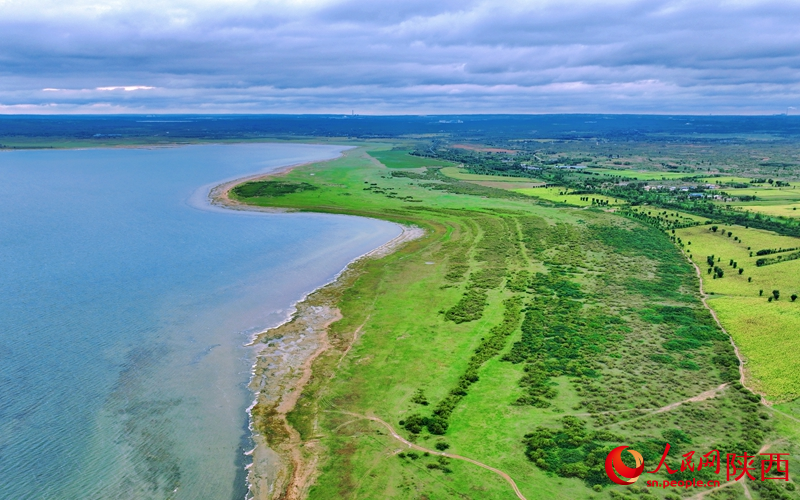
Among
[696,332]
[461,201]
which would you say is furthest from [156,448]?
[461,201]

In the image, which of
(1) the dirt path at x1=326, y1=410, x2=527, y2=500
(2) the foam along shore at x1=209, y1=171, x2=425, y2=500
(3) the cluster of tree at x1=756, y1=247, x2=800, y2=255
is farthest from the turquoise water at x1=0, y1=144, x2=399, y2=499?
(3) the cluster of tree at x1=756, y1=247, x2=800, y2=255

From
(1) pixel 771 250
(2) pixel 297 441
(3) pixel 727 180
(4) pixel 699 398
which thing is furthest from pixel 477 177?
(2) pixel 297 441

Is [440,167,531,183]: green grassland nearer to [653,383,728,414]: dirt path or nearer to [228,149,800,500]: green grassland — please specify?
[228,149,800,500]: green grassland

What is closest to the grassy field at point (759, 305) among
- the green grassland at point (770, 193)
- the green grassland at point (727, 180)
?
the green grassland at point (770, 193)

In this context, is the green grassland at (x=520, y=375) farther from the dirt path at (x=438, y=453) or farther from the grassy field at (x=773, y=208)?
the grassy field at (x=773, y=208)

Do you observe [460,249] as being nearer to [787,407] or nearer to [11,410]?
[787,407]

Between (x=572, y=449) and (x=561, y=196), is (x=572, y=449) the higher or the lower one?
the lower one

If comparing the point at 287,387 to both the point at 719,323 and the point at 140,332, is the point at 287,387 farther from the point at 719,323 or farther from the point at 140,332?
the point at 719,323
